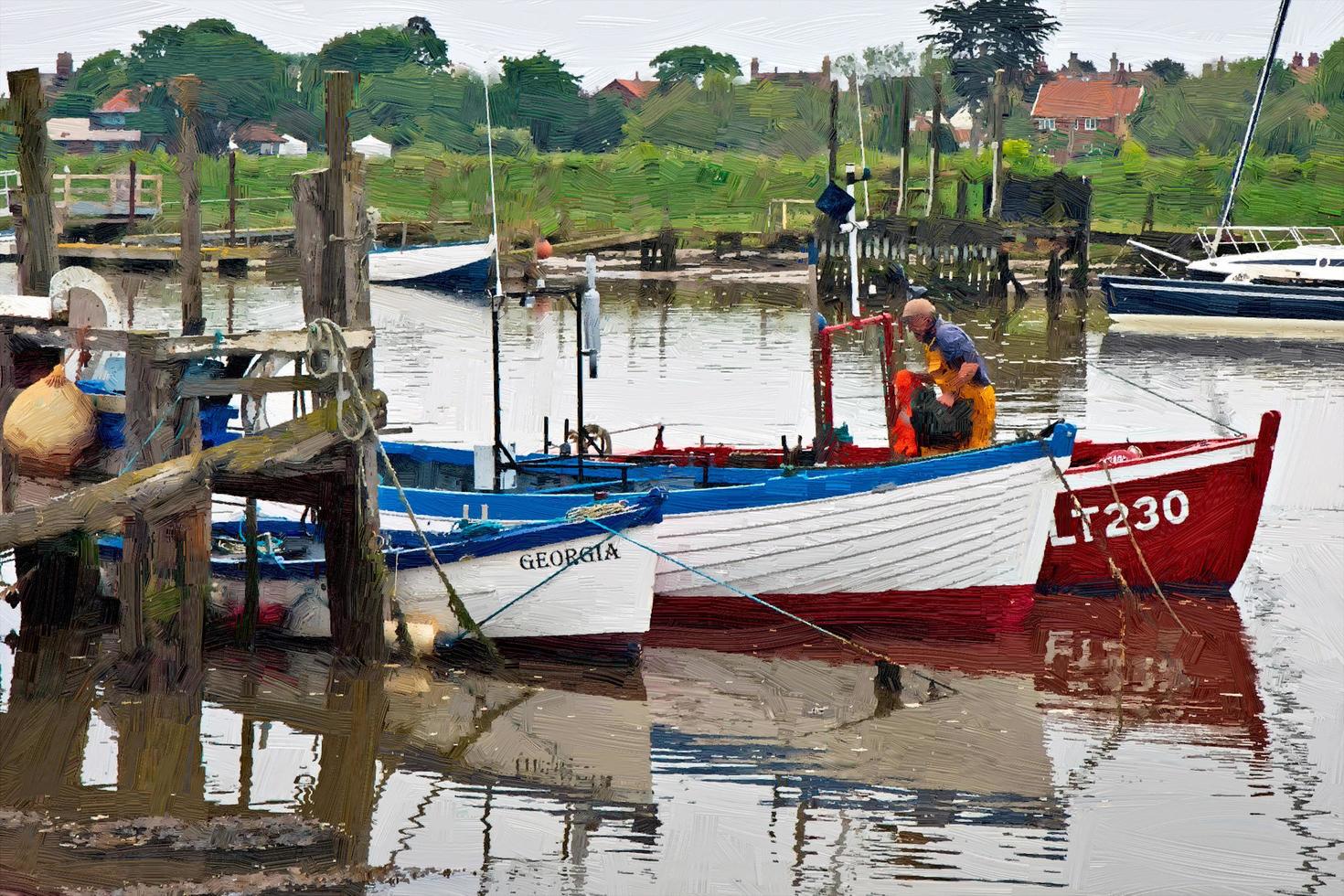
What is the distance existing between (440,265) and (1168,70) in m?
58.3

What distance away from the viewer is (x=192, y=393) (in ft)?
32.4

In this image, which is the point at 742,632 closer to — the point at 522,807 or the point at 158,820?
the point at 522,807

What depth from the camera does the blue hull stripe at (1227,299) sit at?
1502 inches

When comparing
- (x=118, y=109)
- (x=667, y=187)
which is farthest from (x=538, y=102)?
(x=118, y=109)

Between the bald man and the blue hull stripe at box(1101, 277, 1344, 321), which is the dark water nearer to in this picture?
the bald man

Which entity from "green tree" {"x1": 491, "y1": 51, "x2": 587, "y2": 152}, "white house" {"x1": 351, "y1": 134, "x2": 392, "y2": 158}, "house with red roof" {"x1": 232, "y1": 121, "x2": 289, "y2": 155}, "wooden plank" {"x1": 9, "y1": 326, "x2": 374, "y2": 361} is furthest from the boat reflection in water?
"house with red roof" {"x1": 232, "y1": 121, "x2": 289, "y2": 155}

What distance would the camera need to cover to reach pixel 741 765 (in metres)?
Answer: 9.37

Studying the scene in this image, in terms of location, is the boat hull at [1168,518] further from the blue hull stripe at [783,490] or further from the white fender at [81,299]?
the white fender at [81,299]

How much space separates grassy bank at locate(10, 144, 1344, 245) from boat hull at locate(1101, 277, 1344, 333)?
19994 millimetres

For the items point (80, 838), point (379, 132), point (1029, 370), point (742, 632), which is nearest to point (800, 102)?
point (379, 132)

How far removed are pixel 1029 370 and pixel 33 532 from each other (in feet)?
76.3

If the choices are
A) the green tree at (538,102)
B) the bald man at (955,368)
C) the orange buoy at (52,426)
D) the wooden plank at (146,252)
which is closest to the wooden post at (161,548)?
the orange buoy at (52,426)

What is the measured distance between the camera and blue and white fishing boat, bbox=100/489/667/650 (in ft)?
36.1

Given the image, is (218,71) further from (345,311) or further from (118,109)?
(345,311)
